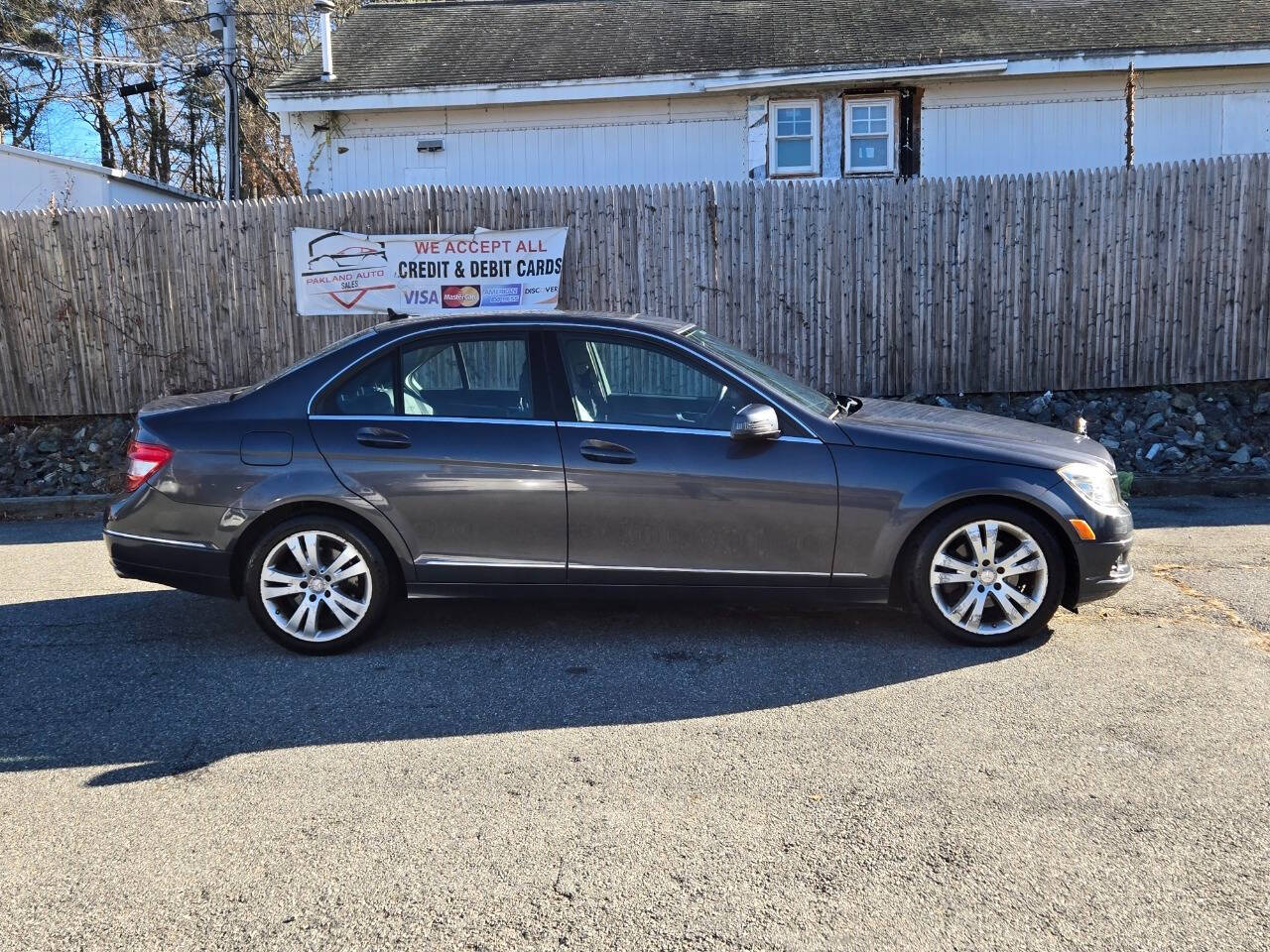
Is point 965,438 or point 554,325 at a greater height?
point 554,325

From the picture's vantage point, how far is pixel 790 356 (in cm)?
1089

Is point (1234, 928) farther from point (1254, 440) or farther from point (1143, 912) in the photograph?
point (1254, 440)

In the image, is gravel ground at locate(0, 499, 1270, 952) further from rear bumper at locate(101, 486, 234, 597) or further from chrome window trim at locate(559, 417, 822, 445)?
chrome window trim at locate(559, 417, 822, 445)

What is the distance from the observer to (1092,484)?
5.10 m

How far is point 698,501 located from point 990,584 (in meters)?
1.43

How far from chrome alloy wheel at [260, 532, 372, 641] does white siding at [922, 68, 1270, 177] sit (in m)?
12.1

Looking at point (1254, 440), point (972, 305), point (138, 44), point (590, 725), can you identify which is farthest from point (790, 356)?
point (138, 44)

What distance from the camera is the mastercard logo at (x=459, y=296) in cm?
1110

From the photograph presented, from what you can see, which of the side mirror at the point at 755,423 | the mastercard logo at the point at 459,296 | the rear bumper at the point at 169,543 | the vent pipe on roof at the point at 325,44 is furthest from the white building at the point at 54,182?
the side mirror at the point at 755,423

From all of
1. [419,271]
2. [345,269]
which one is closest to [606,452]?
[419,271]

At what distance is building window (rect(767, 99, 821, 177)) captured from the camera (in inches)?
587

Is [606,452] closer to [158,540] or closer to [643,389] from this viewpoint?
[643,389]

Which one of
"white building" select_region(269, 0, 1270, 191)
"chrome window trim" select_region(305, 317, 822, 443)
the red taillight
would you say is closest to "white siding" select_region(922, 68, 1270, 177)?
"white building" select_region(269, 0, 1270, 191)

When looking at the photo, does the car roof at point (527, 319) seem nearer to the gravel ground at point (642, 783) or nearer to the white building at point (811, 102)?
the gravel ground at point (642, 783)
